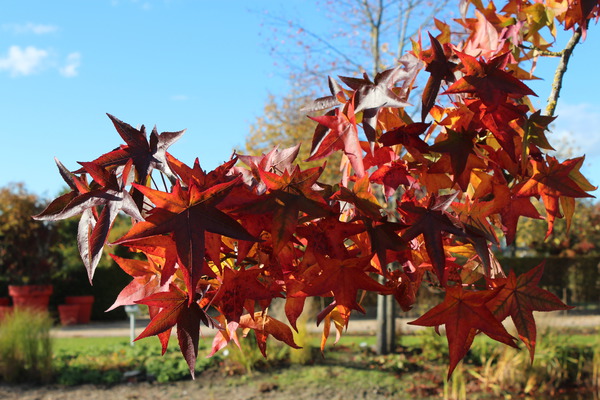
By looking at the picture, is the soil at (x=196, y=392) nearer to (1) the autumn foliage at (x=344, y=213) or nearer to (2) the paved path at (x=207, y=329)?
(2) the paved path at (x=207, y=329)

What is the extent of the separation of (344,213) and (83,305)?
13.0 meters

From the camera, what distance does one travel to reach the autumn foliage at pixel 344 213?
78cm

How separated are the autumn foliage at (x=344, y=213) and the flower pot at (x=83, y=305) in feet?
42.1

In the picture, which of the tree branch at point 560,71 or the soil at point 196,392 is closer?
the tree branch at point 560,71

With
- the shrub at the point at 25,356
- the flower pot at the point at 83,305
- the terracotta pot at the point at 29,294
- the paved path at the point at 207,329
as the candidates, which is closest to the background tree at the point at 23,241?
the terracotta pot at the point at 29,294

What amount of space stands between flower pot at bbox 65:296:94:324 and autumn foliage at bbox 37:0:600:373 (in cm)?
1284

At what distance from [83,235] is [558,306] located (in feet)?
2.62

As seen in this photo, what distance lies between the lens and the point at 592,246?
1698 cm

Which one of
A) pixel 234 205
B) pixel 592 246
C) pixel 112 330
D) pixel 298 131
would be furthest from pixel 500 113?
pixel 592 246

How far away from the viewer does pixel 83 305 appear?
1290 centimetres

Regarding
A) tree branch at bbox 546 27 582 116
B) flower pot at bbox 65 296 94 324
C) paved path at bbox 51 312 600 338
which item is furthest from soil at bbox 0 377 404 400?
flower pot at bbox 65 296 94 324

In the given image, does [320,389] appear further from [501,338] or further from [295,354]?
[501,338]

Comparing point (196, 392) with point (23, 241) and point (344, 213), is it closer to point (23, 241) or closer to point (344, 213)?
point (344, 213)

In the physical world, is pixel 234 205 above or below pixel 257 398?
above
